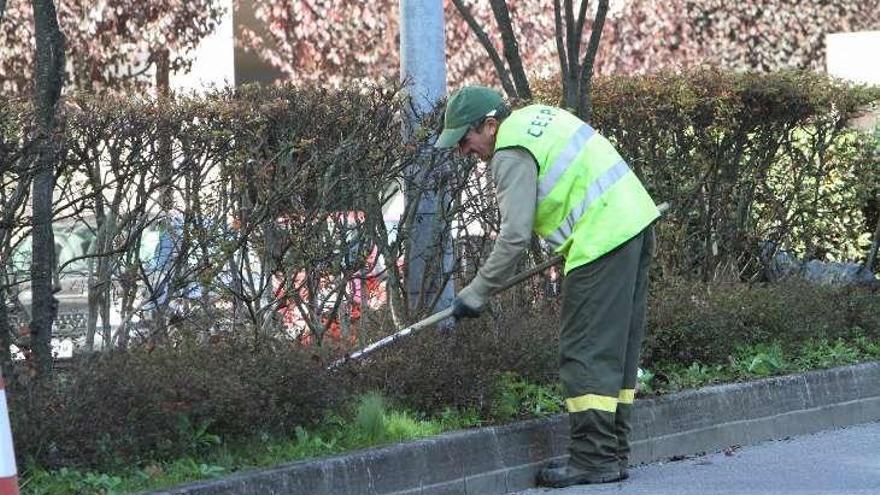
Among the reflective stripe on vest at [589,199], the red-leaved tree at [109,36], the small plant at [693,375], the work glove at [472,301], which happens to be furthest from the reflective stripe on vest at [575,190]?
the red-leaved tree at [109,36]

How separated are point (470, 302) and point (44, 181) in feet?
5.59

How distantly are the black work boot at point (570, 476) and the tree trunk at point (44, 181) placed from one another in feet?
6.57

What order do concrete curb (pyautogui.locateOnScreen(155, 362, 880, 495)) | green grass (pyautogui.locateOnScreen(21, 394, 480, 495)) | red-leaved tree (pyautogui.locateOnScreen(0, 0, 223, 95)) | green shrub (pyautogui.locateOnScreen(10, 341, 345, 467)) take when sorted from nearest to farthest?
green grass (pyautogui.locateOnScreen(21, 394, 480, 495)), green shrub (pyautogui.locateOnScreen(10, 341, 345, 467)), concrete curb (pyautogui.locateOnScreen(155, 362, 880, 495)), red-leaved tree (pyautogui.locateOnScreen(0, 0, 223, 95))

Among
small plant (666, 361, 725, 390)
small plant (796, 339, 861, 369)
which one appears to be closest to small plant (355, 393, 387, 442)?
small plant (666, 361, 725, 390)

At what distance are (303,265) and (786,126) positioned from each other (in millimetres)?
4175

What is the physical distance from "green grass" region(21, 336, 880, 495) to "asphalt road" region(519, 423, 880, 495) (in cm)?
44

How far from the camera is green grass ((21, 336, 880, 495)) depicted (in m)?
5.82

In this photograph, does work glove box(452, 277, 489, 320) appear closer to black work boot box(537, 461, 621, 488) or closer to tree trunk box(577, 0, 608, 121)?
black work boot box(537, 461, 621, 488)

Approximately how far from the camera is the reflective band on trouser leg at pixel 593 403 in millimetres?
6781

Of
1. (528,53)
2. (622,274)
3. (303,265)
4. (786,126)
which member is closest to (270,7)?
(528,53)

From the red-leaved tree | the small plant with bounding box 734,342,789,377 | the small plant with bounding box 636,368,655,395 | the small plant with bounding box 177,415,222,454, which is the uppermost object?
the red-leaved tree

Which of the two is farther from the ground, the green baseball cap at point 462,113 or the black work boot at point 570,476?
the green baseball cap at point 462,113

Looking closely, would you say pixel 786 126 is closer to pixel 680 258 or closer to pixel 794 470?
pixel 680 258

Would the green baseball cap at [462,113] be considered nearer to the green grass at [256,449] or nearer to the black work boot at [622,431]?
the green grass at [256,449]
